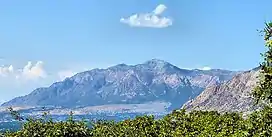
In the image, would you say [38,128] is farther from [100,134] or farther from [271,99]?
[271,99]

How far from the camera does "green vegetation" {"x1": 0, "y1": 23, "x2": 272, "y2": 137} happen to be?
31641 mm

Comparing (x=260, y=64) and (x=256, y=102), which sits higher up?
(x=260, y=64)

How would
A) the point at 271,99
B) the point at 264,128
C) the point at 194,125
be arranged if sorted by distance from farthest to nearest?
1. the point at 194,125
2. the point at 264,128
3. the point at 271,99

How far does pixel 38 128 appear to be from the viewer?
61.5 meters

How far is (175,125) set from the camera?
86.1m

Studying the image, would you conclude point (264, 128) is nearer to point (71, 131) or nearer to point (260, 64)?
point (260, 64)

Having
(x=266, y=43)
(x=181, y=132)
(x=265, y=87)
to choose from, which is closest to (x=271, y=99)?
(x=265, y=87)

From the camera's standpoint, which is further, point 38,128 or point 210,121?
point 210,121

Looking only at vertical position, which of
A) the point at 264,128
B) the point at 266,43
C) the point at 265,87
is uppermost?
the point at 266,43

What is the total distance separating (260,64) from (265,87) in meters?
1.46

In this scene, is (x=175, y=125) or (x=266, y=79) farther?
(x=175, y=125)

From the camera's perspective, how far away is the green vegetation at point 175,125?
31.6 metres

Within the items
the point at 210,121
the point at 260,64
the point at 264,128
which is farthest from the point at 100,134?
the point at 260,64

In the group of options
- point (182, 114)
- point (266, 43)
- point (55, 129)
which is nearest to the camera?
point (266, 43)
